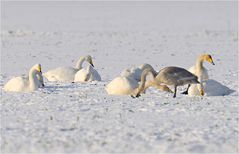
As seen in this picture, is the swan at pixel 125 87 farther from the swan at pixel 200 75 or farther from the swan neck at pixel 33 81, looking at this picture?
the swan neck at pixel 33 81

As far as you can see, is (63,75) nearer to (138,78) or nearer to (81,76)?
(81,76)

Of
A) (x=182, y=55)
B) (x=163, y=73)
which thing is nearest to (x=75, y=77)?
(x=163, y=73)

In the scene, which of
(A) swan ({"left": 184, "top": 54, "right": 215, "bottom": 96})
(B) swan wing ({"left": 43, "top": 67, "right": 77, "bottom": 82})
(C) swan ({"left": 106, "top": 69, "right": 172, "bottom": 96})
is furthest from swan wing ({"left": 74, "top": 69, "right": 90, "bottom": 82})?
(C) swan ({"left": 106, "top": 69, "right": 172, "bottom": 96})

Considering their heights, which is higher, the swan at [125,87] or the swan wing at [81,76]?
the swan wing at [81,76]

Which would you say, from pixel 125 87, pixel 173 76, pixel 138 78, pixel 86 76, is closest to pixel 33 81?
pixel 125 87

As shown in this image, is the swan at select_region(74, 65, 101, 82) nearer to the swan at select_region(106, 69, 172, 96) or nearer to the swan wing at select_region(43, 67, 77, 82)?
the swan wing at select_region(43, 67, 77, 82)

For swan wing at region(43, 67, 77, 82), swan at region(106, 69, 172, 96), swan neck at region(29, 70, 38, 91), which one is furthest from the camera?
swan wing at region(43, 67, 77, 82)

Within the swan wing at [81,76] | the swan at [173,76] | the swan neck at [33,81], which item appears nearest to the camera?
A: the swan at [173,76]

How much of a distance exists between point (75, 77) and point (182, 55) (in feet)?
34.5

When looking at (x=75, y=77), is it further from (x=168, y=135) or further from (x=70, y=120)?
(x=168, y=135)

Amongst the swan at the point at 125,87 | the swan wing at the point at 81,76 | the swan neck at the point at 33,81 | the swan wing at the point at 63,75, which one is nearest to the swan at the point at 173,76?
the swan at the point at 125,87

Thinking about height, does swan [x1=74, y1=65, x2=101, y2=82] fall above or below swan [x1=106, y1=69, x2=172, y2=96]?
above

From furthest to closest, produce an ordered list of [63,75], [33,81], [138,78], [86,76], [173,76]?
[63,75]
[86,76]
[138,78]
[33,81]
[173,76]

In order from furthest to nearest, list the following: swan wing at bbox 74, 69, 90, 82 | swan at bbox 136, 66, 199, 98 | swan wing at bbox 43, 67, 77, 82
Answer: swan wing at bbox 43, 67, 77, 82 → swan wing at bbox 74, 69, 90, 82 → swan at bbox 136, 66, 199, 98
